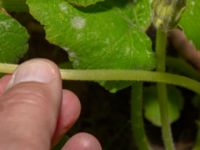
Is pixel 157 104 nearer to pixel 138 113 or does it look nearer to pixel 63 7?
pixel 138 113

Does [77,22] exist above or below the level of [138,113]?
above

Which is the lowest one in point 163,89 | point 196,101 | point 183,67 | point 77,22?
point 196,101

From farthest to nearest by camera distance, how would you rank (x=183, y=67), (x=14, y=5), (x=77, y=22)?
(x=183, y=67)
(x=14, y=5)
(x=77, y=22)

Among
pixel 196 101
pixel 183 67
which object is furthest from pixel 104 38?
pixel 196 101

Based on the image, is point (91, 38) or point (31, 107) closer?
point (31, 107)

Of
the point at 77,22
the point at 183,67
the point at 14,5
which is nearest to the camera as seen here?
the point at 77,22

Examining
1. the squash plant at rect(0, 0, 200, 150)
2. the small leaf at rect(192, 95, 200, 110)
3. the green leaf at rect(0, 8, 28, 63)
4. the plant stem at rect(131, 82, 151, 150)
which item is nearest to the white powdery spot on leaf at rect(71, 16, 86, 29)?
the squash plant at rect(0, 0, 200, 150)
